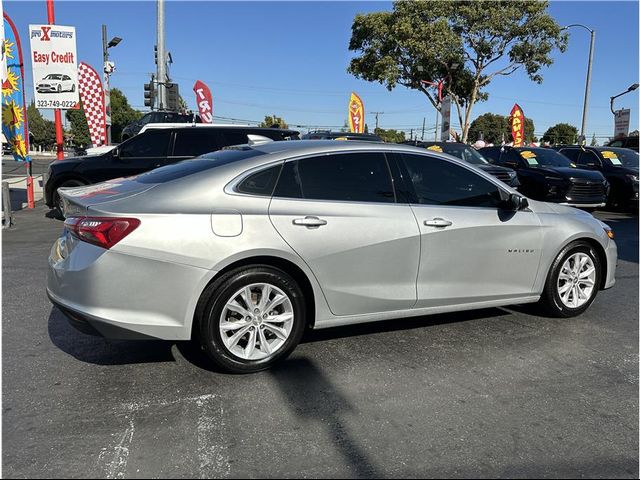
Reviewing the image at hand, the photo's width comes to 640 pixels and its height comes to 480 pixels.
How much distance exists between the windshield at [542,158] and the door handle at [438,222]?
10533mm

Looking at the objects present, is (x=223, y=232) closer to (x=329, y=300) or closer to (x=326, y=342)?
(x=329, y=300)

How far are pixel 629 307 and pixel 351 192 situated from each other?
11.6ft

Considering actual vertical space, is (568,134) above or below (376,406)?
above

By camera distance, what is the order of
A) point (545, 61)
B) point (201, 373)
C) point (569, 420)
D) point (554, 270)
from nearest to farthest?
point (569, 420)
point (201, 373)
point (554, 270)
point (545, 61)

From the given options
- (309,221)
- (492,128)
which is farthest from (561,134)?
(309,221)

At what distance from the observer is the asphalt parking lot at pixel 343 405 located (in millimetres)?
2650

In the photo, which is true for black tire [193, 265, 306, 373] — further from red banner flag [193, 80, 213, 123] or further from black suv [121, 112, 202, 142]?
red banner flag [193, 80, 213, 123]

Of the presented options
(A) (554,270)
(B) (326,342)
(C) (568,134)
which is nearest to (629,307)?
(A) (554,270)

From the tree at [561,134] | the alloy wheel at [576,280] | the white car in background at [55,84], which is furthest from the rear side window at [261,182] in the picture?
the tree at [561,134]

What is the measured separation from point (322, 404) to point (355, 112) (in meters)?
30.3

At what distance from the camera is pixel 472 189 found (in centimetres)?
442

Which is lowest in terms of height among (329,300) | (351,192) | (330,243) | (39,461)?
(39,461)

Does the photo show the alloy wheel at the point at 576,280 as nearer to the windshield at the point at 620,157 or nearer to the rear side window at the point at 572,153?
the windshield at the point at 620,157

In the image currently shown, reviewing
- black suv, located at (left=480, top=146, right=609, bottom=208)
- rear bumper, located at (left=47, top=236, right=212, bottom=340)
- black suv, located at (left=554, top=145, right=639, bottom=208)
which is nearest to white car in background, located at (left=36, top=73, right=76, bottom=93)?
rear bumper, located at (left=47, top=236, right=212, bottom=340)
